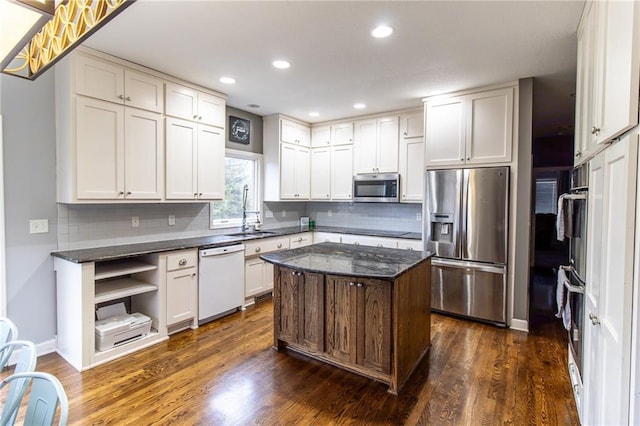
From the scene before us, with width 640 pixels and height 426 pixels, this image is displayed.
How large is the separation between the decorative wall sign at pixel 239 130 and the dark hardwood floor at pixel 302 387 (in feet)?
9.02

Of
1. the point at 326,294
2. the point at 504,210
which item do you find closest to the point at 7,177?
the point at 326,294

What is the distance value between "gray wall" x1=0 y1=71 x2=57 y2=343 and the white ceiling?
28.0 inches

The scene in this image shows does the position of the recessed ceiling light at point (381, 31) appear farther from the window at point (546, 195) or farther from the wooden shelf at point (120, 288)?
the window at point (546, 195)

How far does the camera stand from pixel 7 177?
2650 millimetres

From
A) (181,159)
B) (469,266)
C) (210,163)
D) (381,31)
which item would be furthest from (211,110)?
(469,266)

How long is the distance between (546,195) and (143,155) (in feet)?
23.5

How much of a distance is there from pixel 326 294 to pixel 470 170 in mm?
2270

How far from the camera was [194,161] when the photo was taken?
371cm

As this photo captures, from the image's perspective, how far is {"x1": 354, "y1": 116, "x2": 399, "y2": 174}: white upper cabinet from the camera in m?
4.70

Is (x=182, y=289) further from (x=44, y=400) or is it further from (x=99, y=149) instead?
(x=44, y=400)

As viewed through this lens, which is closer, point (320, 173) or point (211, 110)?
point (211, 110)

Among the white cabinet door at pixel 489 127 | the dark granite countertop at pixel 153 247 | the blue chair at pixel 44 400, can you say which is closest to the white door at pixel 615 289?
the blue chair at pixel 44 400

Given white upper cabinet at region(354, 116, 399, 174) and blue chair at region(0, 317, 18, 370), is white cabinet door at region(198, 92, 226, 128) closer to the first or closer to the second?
white upper cabinet at region(354, 116, 399, 174)

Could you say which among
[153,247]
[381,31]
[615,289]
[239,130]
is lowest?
[153,247]
